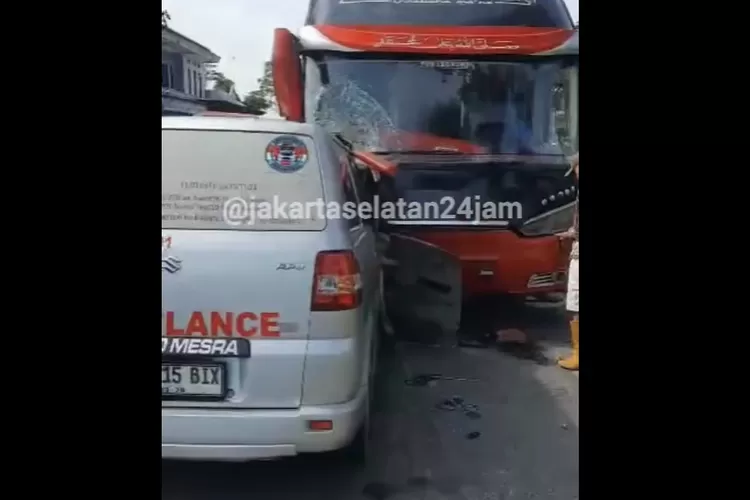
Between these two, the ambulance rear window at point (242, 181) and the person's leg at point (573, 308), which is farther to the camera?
the person's leg at point (573, 308)

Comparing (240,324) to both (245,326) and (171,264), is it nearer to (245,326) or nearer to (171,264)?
(245,326)

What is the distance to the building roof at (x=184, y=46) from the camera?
2582 mm

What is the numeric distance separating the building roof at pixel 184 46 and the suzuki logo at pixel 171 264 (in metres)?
0.62

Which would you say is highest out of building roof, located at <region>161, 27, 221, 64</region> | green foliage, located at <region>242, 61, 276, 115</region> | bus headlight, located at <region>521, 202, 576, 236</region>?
building roof, located at <region>161, 27, 221, 64</region>

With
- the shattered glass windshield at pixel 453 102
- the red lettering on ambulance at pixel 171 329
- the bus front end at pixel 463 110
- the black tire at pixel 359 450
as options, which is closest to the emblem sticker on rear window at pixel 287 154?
the bus front end at pixel 463 110

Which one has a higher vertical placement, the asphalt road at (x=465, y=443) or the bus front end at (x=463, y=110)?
the bus front end at (x=463, y=110)

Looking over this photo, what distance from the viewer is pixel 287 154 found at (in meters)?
2.54

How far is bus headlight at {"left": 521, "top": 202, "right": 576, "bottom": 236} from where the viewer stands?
2643 mm

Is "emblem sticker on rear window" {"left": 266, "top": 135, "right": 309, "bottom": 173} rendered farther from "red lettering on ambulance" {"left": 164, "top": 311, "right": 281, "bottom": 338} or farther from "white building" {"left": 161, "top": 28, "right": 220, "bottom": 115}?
"red lettering on ambulance" {"left": 164, "top": 311, "right": 281, "bottom": 338}

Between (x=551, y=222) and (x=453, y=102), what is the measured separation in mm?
499

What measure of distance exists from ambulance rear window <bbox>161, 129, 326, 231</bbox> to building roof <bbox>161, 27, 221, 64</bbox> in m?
0.23

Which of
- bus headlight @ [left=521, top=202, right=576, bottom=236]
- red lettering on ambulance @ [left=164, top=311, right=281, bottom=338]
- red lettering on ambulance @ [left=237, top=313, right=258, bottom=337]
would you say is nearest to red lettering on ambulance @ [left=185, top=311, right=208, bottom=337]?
red lettering on ambulance @ [left=164, top=311, right=281, bottom=338]

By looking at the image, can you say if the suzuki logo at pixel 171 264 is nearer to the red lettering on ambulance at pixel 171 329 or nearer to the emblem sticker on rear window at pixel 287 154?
the red lettering on ambulance at pixel 171 329

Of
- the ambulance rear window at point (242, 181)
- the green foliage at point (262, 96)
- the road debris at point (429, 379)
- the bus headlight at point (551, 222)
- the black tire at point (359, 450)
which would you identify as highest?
the green foliage at point (262, 96)
